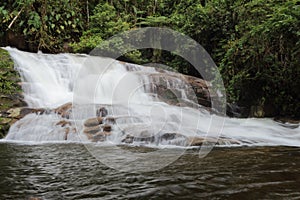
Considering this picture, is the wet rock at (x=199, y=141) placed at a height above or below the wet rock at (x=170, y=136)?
below

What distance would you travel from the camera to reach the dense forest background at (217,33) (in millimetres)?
7043

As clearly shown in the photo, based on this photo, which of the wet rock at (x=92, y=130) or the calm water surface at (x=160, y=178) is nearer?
the calm water surface at (x=160, y=178)

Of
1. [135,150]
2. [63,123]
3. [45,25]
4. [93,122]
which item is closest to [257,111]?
[93,122]

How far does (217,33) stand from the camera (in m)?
11.0

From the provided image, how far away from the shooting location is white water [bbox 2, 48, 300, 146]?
5.86 meters

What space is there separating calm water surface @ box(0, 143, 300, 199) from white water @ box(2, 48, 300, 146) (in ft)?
4.97

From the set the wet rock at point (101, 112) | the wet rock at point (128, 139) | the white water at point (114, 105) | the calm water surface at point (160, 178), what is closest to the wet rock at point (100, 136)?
the white water at point (114, 105)

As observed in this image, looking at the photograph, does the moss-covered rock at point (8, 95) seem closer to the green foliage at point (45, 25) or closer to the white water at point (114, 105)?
the white water at point (114, 105)

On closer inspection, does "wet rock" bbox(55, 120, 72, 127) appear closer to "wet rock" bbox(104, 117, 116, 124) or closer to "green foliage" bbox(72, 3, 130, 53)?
"wet rock" bbox(104, 117, 116, 124)

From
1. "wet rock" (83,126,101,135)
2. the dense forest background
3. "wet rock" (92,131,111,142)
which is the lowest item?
"wet rock" (92,131,111,142)

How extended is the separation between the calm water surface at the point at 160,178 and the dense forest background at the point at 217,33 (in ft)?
5.67

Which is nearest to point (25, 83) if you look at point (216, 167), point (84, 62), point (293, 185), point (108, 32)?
point (84, 62)

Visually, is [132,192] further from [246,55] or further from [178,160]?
[246,55]

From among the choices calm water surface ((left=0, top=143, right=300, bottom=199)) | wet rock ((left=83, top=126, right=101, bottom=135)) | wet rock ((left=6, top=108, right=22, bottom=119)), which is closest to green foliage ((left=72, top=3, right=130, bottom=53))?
wet rock ((left=6, top=108, right=22, bottom=119))
